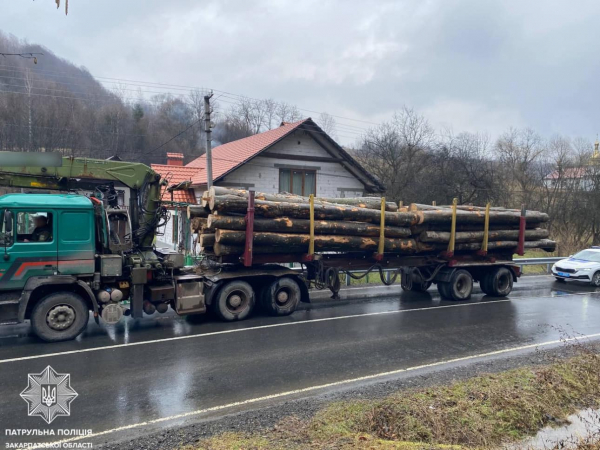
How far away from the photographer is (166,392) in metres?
6.22

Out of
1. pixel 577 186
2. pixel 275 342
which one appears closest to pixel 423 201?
pixel 577 186

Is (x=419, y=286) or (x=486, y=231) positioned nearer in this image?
(x=486, y=231)

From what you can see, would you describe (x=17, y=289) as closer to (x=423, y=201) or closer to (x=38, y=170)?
(x=38, y=170)

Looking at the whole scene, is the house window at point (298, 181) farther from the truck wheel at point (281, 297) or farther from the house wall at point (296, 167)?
the truck wheel at point (281, 297)

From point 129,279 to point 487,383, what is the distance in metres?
7.04

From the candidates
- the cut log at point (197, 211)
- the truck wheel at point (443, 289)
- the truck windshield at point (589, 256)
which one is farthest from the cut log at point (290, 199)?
the truck windshield at point (589, 256)

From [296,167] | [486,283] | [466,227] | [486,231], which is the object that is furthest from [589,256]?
[296,167]

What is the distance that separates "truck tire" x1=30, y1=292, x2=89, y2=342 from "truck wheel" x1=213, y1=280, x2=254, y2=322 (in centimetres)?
280

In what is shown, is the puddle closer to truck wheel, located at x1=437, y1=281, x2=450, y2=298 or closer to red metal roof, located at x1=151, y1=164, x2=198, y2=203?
truck wheel, located at x1=437, y1=281, x2=450, y2=298

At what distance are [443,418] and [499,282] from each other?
10148 millimetres

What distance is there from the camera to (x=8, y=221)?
8.15 meters

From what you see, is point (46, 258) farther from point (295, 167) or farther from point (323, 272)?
point (295, 167)

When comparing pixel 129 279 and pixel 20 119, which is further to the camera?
pixel 20 119

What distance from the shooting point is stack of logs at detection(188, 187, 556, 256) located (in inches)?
409
